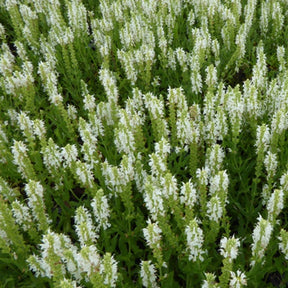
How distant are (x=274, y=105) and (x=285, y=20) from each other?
272 centimetres

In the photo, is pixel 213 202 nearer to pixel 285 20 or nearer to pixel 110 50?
pixel 110 50

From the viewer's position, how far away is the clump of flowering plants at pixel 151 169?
274 centimetres

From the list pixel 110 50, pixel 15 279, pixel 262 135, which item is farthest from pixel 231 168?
pixel 110 50

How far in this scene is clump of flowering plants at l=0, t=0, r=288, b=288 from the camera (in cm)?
274

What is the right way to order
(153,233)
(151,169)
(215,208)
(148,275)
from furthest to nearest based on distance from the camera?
1. (151,169)
2. (215,208)
3. (148,275)
4. (153,233)

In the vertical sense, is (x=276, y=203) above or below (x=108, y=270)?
above

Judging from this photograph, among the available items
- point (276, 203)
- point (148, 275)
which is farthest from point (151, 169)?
point (276, 203)

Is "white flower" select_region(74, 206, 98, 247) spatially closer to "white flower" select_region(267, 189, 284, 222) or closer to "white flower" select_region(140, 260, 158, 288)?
"white flower" select_region(140, 260, 158, 288)

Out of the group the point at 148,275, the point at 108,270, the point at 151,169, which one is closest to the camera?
the point at 108,270

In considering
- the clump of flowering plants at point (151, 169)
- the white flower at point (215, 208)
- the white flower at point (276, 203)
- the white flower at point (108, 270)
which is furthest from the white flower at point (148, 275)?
the white flower at point (276, 203)

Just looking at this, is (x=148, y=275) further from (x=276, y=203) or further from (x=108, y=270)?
(x=276, y=203)

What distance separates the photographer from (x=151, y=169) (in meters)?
3.15

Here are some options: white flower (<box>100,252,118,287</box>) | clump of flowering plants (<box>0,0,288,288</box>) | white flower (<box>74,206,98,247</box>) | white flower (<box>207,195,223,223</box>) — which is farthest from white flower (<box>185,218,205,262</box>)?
white flower (<box>74,206,98,247</box>)

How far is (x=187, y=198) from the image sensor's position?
2770 millimetres
